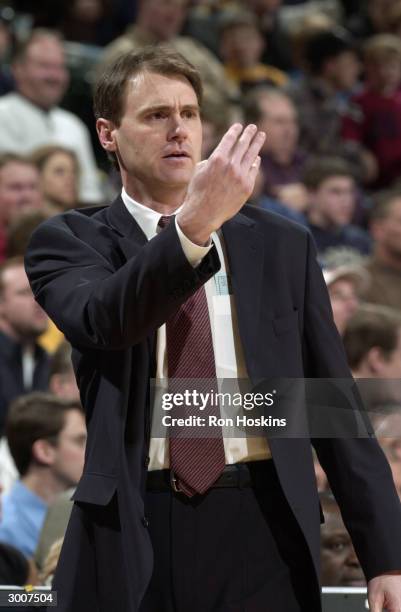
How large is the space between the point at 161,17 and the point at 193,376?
7.59 m

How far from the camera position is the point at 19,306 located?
617 centimetres

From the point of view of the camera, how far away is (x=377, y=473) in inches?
92.2

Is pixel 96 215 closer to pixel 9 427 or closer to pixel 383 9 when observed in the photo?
pixel 9 427

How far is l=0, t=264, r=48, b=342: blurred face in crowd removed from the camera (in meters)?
6.16

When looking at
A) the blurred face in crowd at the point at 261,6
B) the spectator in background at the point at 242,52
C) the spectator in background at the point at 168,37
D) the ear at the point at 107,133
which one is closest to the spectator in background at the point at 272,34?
the blurred face in crowd at the point at 261,6

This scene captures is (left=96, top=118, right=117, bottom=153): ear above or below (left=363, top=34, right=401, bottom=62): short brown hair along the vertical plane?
below

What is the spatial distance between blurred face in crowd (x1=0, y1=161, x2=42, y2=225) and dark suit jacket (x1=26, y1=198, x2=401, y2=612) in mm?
4655

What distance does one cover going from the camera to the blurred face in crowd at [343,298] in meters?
6.54

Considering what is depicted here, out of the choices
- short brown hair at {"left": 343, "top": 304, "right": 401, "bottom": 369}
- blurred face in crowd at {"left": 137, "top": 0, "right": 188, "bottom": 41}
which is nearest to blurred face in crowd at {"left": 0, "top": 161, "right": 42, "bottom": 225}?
short brown hair at {"left": 343, "top": 304, "right": 401, "bottom": 369}

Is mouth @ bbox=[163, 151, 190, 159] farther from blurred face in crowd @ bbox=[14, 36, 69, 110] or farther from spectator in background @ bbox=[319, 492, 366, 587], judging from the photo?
blurred face in crowd @ bbox=[14, 36, 69, 110]

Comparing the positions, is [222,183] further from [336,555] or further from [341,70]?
[341,70]

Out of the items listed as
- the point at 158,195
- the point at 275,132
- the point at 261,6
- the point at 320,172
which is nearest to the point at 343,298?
the point at 320,172

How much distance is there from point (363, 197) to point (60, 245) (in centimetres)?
727

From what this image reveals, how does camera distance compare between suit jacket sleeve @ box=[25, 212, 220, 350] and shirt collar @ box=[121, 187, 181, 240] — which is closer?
suit jacket sleeve @ box=[25, 212, 220, 350]
